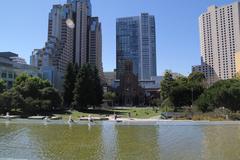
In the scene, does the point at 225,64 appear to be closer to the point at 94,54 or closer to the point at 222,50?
the point at 222,50

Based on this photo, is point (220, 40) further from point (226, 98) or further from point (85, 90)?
point (226, 98)

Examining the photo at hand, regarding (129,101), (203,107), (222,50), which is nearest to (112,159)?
(203,107)

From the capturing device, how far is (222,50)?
525ft

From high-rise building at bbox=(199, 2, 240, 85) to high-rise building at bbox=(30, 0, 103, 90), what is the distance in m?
58.2

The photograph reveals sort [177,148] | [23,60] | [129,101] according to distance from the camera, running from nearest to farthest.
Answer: [177,148] < [129,101] < [23,60]

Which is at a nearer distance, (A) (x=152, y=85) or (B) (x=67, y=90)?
(B) (x=67, y=90)

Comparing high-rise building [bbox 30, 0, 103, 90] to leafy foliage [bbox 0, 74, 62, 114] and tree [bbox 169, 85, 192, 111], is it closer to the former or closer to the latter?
leafy foliage [bbox 0, 74, 62, 114]

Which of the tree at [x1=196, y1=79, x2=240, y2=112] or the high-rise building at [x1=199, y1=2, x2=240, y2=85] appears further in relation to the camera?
the high-rise building at [x1=199, y1=2, x2=240, y2=85]

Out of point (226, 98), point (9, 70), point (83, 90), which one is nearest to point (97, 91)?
point (83, 90)

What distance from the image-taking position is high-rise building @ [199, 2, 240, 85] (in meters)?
155

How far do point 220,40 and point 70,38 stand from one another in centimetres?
7300

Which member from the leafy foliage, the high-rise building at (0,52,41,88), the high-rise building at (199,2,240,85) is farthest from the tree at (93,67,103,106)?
the high-rise building at (199,2,240,85)

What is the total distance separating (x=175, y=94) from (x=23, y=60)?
137 meters

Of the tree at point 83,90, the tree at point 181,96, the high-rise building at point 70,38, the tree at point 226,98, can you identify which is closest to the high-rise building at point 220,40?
the high-rise building at point 70,38
